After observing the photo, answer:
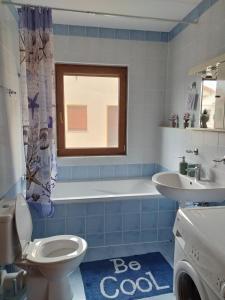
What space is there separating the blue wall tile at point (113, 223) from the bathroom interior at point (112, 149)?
1 cm

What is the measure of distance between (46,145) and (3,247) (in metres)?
0.92

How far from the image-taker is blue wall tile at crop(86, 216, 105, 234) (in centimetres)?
235

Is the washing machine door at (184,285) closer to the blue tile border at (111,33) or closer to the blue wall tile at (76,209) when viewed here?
the blue wall tile at (76,209)

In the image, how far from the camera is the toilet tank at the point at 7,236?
4.66ft

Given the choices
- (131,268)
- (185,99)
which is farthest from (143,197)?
(185,99)

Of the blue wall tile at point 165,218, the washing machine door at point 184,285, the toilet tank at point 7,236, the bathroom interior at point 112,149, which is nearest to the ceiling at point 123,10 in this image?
the bathroom interior at point 112,149

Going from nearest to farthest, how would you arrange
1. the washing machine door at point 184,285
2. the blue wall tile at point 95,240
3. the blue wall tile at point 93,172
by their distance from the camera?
the washing machine door at point 184,285
the blue wall tile at point 95,240
the blue wall tile at point 93,172

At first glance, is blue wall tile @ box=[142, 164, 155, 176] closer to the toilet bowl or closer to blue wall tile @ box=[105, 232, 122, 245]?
blue wall tile @ box=[105, 232, 122, 245]

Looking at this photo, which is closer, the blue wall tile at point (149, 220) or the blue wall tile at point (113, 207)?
the blue wall tile at point (113, 207)

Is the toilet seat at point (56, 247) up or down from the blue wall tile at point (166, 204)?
down

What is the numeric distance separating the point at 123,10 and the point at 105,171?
1941 millimetres

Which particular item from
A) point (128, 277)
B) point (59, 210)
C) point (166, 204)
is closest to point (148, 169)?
point (166, 204)

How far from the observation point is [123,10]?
2.49 metres

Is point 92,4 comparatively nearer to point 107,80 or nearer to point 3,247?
point 107,80
